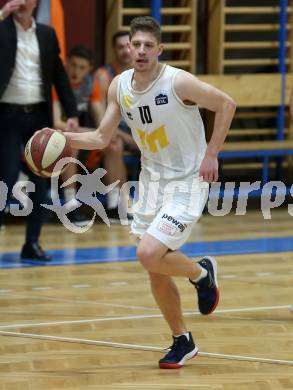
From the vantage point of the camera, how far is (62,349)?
588cm

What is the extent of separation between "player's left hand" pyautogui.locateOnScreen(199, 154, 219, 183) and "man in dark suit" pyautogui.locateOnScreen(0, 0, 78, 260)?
2945 millimetres

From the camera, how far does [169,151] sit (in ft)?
18.3

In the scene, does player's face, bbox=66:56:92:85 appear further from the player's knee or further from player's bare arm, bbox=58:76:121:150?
the player's knee

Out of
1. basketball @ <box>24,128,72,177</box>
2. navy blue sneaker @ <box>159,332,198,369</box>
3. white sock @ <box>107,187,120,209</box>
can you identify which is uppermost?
basketball @ <box>24,128,72,177</box>

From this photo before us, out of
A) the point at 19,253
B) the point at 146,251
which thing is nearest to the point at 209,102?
the point at 146,251

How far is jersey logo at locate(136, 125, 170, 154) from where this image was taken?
556 cm

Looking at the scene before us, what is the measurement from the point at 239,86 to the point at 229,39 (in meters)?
1.58

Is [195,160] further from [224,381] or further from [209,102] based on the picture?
[224,381]

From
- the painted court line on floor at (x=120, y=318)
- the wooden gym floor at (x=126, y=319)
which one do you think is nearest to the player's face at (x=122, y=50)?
the wooden gym floor at (x=126, y=319)

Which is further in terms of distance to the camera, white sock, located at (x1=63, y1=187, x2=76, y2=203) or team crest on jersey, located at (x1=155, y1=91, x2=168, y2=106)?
white sock, located at (x1=63, y1=187, x2=76, y2=203)

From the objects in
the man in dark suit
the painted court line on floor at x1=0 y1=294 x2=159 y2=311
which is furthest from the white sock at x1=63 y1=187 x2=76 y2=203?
the painted court line on floor at x1=0 y1=294 x2=159 y2=311

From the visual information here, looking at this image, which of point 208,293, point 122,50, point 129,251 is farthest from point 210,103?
point 122,50

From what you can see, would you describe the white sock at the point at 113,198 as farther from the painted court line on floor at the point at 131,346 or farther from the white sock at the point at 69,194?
the painted court line on floor at the point at 131,346

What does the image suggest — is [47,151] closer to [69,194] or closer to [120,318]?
[120,318]
